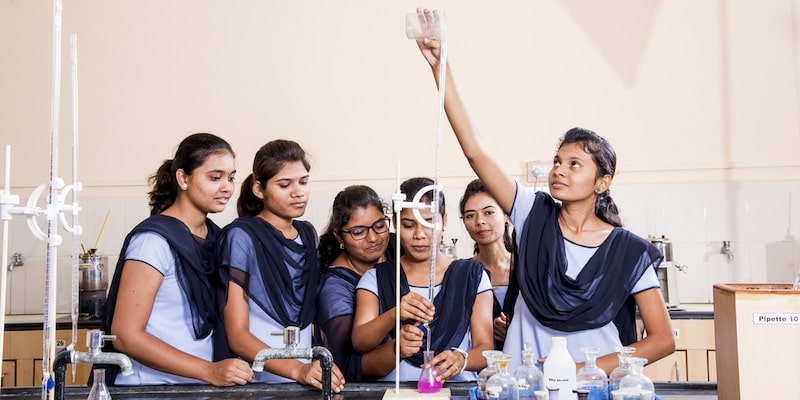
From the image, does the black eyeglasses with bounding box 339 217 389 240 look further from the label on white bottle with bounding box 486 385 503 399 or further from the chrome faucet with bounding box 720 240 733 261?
the chrome faucet with bounding box 720 240 733 261

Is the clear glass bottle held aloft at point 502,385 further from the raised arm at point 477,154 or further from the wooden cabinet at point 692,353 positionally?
the wooden cabinet at point 692,353

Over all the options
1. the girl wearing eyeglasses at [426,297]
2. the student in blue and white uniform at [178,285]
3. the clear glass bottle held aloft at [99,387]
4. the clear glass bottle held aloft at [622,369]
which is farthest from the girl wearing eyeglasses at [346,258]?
the clear glass bottle held aloft at [622,369]

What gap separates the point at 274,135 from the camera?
12.9 feet

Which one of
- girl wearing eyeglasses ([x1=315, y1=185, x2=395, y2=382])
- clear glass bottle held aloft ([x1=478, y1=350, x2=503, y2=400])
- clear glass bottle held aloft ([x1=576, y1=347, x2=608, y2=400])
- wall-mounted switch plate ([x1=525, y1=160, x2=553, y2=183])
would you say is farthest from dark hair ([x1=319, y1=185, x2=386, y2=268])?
wall-mounted switch plate ([x1=525, y1=160, x2=553, y2=183])

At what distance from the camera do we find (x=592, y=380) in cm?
132

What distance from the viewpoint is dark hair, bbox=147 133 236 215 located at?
2117 millimetres

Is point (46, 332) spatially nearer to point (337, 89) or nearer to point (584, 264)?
point (584, 264)

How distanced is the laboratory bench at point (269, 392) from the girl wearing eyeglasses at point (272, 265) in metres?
0.16

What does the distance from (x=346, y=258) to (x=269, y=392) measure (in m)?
0.71

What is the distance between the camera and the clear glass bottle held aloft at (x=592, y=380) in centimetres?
132

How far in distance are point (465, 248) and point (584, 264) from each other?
199cm

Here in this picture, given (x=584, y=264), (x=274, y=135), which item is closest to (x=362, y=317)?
(x=584, y=264)

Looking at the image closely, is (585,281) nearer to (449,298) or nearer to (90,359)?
(449,298)

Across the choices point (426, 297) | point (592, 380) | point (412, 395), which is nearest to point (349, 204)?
point (426, 297)
